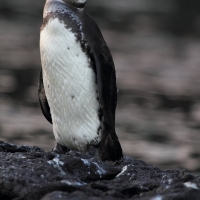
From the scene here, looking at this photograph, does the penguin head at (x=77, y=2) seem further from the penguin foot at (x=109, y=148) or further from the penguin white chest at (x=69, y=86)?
the penguin foot at (x=109, y=148)

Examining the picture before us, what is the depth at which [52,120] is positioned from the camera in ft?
19.5

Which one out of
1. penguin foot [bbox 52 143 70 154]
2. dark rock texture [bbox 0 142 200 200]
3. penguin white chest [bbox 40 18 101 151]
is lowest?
penguin foot [bbox 52 143 70 154]

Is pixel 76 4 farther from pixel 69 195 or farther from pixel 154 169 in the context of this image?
pixel 69 195

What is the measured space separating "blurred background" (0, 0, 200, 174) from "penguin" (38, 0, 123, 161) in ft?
13.8

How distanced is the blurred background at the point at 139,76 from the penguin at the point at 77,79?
420 centimetres

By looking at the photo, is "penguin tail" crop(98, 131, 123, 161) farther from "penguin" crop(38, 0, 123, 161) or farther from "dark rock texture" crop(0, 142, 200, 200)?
"dark rock texture" crop(0, 142, 200, 200)

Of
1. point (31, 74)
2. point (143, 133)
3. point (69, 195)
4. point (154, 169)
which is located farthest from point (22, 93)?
point (69, 195)

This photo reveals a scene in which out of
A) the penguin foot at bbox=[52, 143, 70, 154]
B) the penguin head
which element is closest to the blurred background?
the penguin foot at bbox=[52, 143, 70, 154]

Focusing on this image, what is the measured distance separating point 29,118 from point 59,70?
19.9 feet

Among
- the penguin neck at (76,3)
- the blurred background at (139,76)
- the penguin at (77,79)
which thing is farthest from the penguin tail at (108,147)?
the blurred background at (139,76)

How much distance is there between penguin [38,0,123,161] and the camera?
563cm

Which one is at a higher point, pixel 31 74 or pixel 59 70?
pixel 59 70

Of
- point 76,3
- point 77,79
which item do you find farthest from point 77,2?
point 77,79

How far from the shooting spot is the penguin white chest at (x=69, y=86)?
5.62 meters
